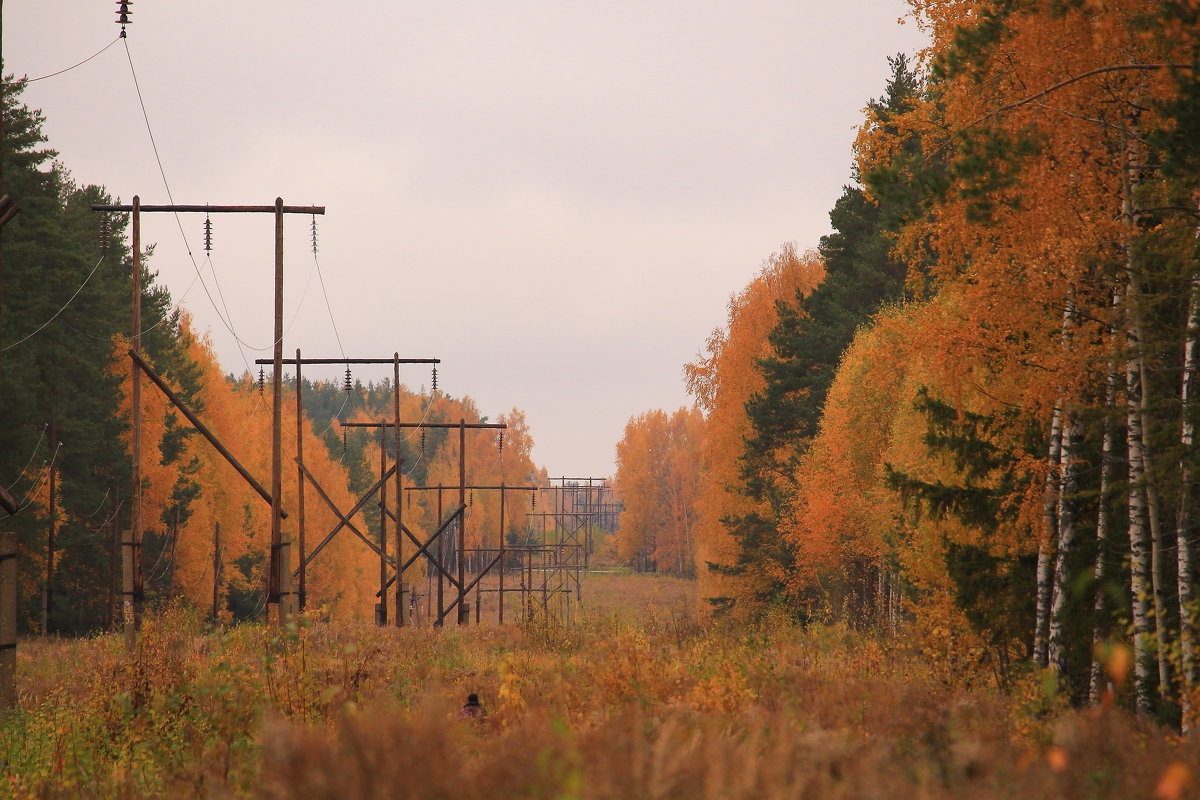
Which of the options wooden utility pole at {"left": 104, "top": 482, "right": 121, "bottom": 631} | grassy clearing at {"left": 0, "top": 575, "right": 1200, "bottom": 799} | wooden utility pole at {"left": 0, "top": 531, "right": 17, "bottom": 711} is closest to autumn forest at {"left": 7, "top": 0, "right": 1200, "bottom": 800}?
grassy clearing at {"left": 0, "top": 575, "right": 1200, "bottom": 799}

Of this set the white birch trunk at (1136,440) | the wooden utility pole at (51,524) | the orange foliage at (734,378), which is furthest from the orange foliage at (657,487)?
the white birch trunk at (1136,440)

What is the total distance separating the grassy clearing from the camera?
3902 millimetres

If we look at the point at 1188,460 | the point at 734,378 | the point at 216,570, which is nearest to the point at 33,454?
the point at 216,570

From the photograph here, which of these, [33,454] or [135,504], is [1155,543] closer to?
[135,504]

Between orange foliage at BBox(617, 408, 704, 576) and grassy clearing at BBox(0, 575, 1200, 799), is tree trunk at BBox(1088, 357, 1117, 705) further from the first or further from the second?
orange foliage at BBox(617, 408, 704, 576)

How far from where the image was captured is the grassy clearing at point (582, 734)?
3.90 meters

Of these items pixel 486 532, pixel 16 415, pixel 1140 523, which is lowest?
pixel 486 532

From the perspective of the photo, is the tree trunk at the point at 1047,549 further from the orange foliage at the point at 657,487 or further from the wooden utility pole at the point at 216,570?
the orange foliage at the point at 657,487

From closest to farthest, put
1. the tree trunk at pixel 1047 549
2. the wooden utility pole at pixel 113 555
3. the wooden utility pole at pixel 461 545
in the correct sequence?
the tree trunk at pixel 1047 549
the wooden utility pole at pixel 113 555
the wooden utility pole at pixel 461 545

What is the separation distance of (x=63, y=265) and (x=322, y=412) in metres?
Result: 116

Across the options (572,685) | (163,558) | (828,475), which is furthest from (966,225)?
(163,558)

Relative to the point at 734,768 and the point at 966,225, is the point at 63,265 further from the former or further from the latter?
the point at 734,768

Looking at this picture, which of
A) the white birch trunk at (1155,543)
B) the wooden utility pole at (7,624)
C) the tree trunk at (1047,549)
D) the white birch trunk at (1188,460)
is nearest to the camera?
the white birch trunk at (1188,460)

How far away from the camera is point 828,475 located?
25484 mm
